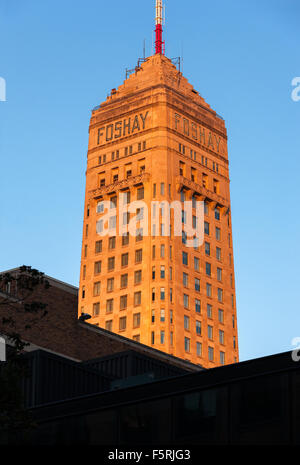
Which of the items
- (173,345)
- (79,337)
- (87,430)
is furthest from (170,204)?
(87,430)

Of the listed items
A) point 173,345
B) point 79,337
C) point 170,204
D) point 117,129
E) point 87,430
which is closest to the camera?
point 87,430

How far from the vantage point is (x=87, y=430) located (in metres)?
34.4

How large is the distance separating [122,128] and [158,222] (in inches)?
692

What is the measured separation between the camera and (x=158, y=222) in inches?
4756

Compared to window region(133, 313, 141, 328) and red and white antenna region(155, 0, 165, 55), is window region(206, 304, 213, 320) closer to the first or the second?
window region(133, 313, 141, 328)

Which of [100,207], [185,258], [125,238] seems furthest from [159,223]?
[100,207]

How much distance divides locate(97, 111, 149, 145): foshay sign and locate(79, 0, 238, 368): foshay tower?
0.51 feet

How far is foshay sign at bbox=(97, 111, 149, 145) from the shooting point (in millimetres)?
129375

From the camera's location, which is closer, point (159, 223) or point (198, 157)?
point (159, 223)

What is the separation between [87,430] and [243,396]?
22.8 feet

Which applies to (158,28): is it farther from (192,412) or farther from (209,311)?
(192,412)

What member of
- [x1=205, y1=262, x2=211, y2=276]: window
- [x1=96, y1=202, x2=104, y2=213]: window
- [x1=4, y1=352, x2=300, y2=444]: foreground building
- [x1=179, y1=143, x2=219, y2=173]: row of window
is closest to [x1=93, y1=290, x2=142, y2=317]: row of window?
[x1=205, y1=262, x2=211, y2=276]: window

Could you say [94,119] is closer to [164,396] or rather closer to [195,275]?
[195,275]

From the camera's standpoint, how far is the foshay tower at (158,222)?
118375 millimetres
